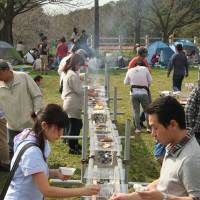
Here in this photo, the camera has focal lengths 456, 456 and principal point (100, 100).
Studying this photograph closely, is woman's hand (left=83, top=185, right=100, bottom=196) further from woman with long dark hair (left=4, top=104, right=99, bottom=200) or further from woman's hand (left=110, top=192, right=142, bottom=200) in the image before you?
woman's hand (left=110, top=192, right=142, bottom=200)

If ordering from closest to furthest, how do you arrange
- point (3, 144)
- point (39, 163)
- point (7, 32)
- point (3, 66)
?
point (39, 163) → point (3, 66) → point (3, 144) → point (7, 32)

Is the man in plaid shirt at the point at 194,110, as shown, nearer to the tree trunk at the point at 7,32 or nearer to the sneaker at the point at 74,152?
the sneaker at the point at 74,152

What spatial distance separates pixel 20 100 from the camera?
6.00 metres

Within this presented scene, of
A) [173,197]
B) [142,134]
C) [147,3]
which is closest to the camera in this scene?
[173,197]

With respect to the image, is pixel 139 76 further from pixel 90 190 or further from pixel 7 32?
pixel 7 32

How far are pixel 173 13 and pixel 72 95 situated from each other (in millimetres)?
33401

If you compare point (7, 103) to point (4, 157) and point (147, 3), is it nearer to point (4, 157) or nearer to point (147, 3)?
point (4, 157)

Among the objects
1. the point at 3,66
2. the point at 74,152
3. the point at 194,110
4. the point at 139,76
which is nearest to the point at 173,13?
the point at 139,76

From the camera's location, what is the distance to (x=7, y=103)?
608 centimetres

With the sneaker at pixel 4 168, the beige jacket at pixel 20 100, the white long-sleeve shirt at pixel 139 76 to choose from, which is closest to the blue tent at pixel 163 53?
the white long-sleeve shirt at pixel 139 76

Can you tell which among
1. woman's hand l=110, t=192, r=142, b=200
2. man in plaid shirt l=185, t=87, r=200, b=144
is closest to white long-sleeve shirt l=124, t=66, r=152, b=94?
man in plaid shirt l=185, t=87, r=200, b=144

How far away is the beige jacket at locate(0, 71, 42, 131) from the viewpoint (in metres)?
5.93

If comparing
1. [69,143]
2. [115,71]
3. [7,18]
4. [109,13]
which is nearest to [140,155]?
[69,143]

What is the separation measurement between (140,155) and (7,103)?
9.13 feet
